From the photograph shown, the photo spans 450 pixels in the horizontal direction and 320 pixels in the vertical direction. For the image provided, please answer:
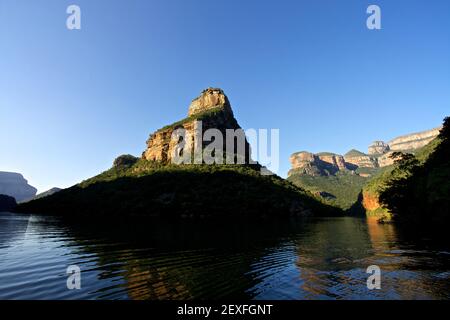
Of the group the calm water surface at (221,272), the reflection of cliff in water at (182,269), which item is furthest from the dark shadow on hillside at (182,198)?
the calm water surface at (221,272)

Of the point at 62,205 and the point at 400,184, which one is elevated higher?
the point at 400,184

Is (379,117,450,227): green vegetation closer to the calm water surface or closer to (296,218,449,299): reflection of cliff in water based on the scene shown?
the calm water surface

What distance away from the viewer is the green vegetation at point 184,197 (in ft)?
466

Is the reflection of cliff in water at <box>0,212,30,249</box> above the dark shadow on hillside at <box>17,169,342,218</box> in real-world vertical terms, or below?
below

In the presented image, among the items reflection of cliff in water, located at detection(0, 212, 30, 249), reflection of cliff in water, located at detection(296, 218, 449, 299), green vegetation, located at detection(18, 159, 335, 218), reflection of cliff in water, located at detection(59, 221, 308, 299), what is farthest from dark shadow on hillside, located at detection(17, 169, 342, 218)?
reflection of cliff in water, located at detection(296, 218, 449, 299)

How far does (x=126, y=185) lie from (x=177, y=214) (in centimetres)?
4364

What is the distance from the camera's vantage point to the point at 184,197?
150m

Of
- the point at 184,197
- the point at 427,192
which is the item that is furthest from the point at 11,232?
the point at 427,192

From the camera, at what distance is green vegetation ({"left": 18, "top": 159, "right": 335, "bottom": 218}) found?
466ft

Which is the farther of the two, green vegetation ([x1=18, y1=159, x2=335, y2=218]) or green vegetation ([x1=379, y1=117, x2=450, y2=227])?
green vegetation ([x1=18, y1=159, x2=335, y2=218])
